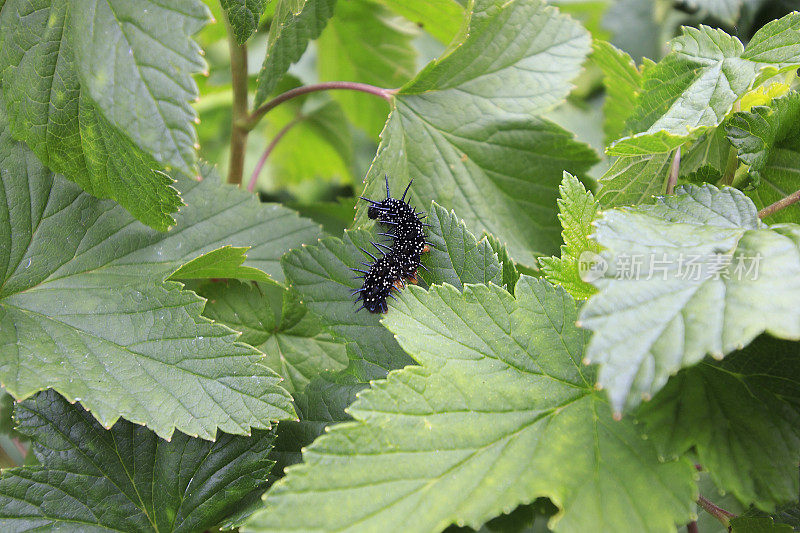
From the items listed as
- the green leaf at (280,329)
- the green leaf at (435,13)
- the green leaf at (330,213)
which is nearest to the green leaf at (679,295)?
the green leaf at (280,329)

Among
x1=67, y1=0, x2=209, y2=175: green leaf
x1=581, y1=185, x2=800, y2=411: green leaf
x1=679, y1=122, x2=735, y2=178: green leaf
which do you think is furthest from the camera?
x1=679, y1=122, x2=735, y2=178: green leaf

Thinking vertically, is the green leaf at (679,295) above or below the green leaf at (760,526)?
above

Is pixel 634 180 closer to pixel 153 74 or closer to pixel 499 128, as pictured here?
pixel 499 128

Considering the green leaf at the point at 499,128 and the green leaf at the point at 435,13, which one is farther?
the green leaf at the point at 435,13

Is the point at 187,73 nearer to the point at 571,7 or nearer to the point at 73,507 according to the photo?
the point at 73,507

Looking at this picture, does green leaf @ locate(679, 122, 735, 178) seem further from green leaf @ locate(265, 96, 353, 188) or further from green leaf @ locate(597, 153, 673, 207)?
green leaf @ locate(265, 96, 353, 188)

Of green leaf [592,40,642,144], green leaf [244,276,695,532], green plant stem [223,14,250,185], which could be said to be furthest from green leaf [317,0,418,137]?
green leaf [244,276,695,532]

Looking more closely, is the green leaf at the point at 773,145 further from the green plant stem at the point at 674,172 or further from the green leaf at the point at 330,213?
the green leaf at the point at 330,213

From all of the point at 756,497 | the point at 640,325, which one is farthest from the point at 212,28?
the point at 756,497

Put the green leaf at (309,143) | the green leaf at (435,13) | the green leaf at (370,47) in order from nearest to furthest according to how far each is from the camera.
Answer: the green leaf at (435,13) → the green leaf at (370,47) → the green leaf at (309,143)
